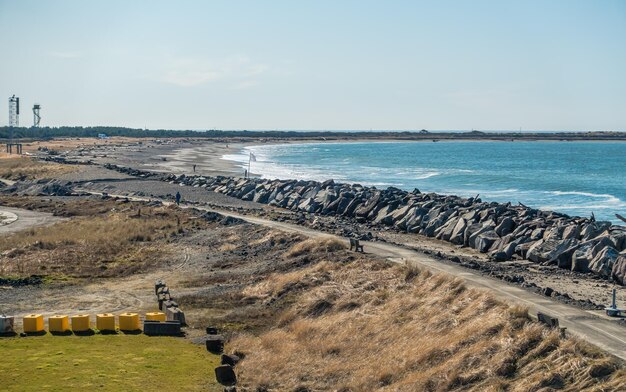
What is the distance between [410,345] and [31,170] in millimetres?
78422

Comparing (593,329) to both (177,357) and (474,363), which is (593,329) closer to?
(474,363)

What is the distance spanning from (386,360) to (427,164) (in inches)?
4792

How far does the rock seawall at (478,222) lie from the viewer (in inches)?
1442

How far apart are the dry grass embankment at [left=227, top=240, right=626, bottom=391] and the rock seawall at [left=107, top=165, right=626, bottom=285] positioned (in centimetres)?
983

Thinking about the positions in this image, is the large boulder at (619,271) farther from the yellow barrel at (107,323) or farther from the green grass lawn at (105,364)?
the yellow barrel at (107,323)

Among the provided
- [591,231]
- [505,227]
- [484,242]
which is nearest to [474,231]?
[484,242]

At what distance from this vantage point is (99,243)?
150 feet

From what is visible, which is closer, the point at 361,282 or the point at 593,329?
the point at 593,329

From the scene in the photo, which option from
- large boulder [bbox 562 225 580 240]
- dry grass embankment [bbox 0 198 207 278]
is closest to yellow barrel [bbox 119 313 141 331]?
dry grass embankment [bbox 0 198 207 278]

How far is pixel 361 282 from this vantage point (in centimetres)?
3097

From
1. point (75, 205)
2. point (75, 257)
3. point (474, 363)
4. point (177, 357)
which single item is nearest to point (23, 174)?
point (75, 205)

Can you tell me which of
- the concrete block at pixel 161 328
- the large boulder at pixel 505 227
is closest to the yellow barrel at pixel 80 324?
the concrete block at pixel 161 328

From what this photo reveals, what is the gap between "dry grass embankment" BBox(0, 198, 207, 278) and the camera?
39.5m

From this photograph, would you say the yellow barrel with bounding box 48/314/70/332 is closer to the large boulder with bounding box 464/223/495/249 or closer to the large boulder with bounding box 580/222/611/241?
the large boulder with bounding box 464/223/495/249
